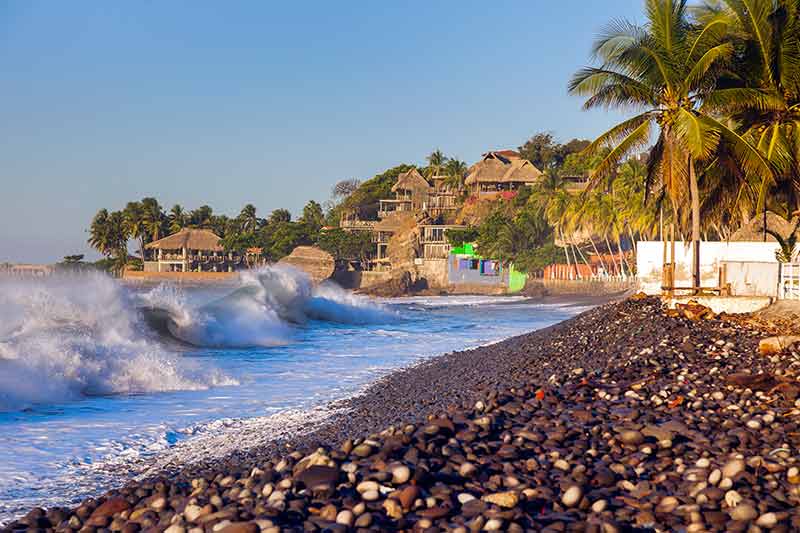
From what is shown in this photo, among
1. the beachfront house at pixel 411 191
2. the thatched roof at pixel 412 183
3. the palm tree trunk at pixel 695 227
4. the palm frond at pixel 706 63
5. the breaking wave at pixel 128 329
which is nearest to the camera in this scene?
the breaking wave at pixel 128 329

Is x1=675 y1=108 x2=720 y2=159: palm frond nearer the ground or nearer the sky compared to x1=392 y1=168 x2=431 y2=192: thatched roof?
nearer the ground

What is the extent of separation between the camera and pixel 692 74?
17547 millimetres

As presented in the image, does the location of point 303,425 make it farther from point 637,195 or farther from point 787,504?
point 637,195

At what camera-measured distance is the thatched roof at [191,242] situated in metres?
91.3

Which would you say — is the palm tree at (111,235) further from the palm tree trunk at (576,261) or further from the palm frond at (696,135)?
the palm frond at (696,135)

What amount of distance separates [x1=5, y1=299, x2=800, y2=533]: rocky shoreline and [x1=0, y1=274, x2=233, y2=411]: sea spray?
5.08 meters

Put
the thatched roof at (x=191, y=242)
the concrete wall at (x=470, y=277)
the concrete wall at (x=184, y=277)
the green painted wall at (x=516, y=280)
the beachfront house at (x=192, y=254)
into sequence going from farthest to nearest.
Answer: the beachfront house at (x=192, y=254), the thatched roof at (x=191, y=242), the concrete wall at (x=184, y=277), the concrete wall at (x=470, y=277), the green painted wall at (x=516, y=280)

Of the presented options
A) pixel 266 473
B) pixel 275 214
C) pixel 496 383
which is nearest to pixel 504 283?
pixel 275 214

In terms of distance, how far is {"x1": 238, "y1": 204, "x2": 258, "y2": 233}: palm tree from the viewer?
102938 millimetres

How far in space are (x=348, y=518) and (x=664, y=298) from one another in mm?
14404

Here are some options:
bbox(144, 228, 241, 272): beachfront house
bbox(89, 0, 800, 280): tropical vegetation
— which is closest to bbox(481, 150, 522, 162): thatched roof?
bbox(144, 228, 241, 272): beachfront house

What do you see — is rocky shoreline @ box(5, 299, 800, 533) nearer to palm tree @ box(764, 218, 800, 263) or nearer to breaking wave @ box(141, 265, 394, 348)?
palm tree @ box(764, 218, 800, 263)

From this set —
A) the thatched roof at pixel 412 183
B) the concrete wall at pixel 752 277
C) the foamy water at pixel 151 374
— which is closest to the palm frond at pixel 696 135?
the concrete wall at pixel 752 277

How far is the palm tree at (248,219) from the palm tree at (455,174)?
25333 mm
